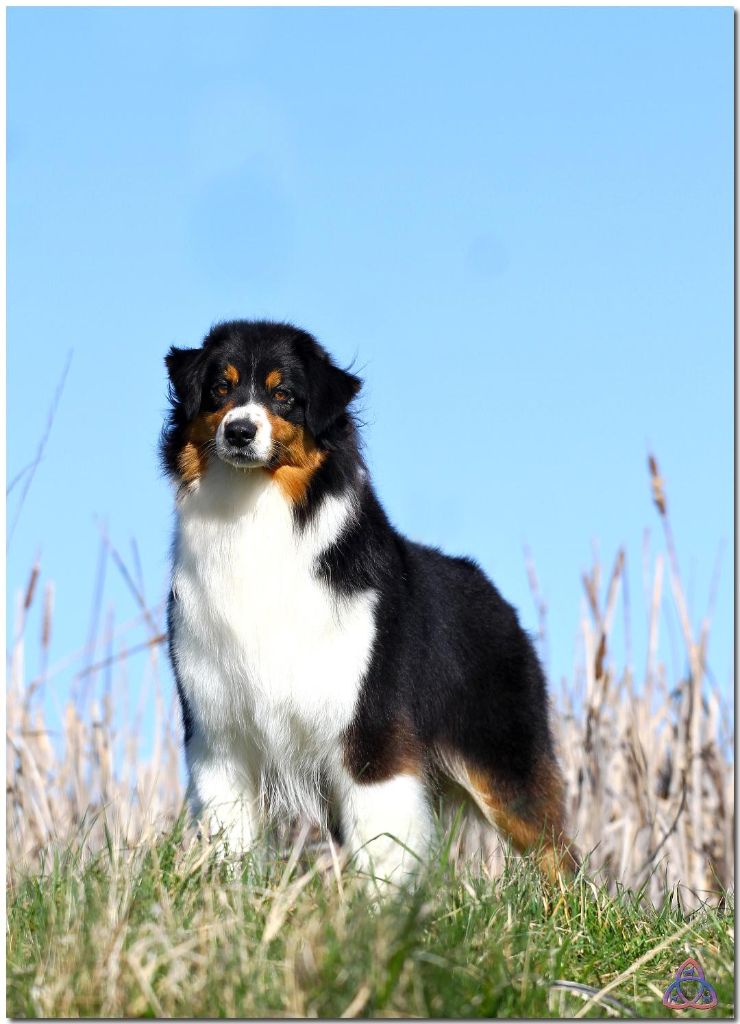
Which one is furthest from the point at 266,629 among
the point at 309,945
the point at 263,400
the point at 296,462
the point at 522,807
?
the point at 309,945

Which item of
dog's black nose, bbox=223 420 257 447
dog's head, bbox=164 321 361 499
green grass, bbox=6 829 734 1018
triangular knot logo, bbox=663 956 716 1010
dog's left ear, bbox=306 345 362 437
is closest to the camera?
green grass, bbox=6 829 734 1018

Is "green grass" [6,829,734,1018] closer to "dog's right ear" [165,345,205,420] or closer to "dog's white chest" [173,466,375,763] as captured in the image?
"dog's white chest" [173,466,375,763]

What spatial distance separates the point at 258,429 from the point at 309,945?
8.09 feet

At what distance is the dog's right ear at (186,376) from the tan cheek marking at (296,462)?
445mm

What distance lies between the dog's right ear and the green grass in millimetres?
1969

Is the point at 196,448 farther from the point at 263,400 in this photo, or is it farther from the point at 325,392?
the point at 325,392

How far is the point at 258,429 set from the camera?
541 cm

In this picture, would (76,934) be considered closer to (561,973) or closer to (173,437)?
(561,973)

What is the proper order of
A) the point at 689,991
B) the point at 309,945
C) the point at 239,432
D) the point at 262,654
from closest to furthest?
the point at 309,945 < the point at 689,991 < the point at 239,432 < the point at 262,654

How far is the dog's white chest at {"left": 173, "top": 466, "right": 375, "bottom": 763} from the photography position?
573 cm

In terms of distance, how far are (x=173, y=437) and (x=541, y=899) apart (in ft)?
8.71

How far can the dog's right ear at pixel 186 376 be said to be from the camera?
581cm

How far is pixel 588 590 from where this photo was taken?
317 inches

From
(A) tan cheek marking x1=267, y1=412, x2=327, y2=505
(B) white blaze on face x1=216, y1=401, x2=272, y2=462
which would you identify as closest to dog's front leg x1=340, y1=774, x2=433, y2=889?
(A) tan cheek marking x1=267, y1=412, x2=327, y2=505
